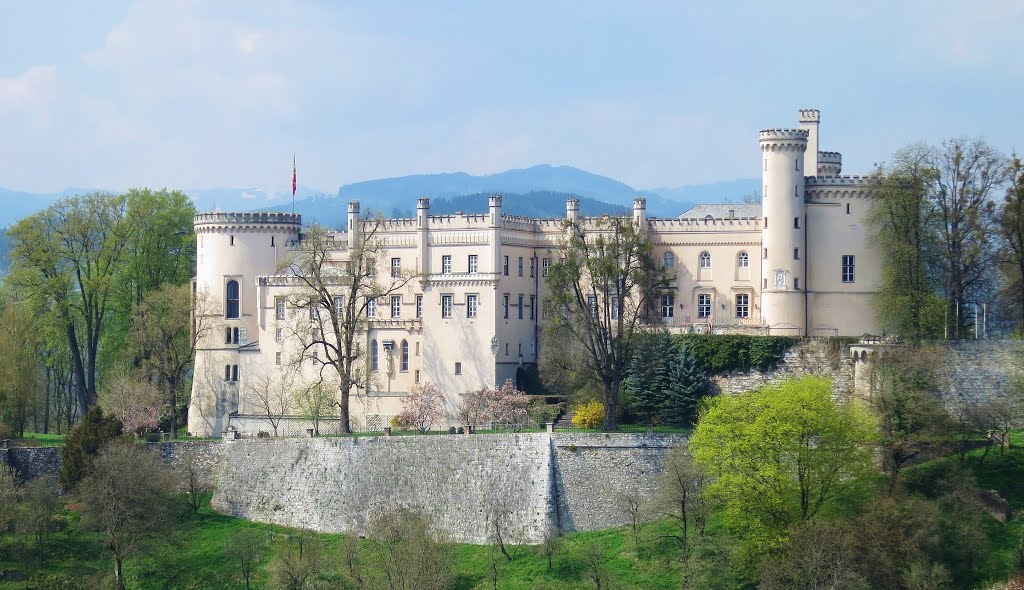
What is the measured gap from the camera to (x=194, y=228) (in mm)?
78688

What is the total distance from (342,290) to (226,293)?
277 inches

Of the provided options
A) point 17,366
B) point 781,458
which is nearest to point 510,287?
point 781,458

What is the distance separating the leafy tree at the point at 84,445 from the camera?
205ft

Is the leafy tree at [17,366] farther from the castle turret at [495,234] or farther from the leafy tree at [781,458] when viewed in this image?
the leafy tree at [781,458]

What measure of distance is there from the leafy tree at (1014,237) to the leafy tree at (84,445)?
34564mm

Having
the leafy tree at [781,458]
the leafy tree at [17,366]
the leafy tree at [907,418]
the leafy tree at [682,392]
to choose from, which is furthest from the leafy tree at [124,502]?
the leafy tree at [907,418]

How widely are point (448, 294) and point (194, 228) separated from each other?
50.3ft

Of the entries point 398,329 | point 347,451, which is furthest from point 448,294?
point 347,451

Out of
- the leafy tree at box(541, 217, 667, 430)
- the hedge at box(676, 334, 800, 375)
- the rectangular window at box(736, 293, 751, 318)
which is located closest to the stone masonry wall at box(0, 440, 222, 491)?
the leafy tree at box(541, 217, 667, 430)

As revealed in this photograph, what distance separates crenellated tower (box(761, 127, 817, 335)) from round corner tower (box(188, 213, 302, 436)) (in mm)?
22584

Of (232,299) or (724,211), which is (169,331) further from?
(724,211)

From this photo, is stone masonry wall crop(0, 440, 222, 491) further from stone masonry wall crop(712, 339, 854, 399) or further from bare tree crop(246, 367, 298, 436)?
stone masonry wall crop(712, 339, 854, 399)

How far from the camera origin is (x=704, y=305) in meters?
71.0

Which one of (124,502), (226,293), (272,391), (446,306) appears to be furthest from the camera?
(226,293)
